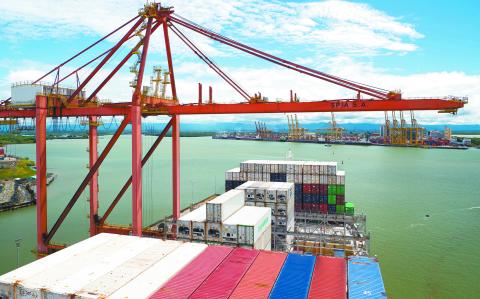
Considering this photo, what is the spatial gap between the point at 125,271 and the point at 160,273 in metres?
1.18

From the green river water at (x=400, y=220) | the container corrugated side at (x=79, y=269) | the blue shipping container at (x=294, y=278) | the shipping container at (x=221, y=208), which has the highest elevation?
the shipping container at (x=221, y=208)

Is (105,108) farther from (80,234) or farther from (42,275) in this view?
(80,234)

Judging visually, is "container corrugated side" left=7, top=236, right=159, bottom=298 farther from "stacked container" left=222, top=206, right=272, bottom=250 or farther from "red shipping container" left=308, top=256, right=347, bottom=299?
"red shipping container" left=308, top=256, right=347, bottom=299

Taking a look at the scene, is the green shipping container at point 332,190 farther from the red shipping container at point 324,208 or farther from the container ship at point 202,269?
the container ship at point 202,269

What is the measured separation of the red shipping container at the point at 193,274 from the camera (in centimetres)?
1045

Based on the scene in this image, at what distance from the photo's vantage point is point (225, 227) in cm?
1778

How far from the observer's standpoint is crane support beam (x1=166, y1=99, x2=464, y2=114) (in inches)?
721

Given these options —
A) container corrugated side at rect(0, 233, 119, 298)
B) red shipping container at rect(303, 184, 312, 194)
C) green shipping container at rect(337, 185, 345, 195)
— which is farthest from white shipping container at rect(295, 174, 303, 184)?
container corrugated side at rect(0, 233, 119, 298)

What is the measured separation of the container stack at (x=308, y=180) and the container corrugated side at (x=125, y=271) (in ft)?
61.5

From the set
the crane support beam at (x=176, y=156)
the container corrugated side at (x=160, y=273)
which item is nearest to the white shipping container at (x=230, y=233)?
the container corrugated side at (x=160, y=273)

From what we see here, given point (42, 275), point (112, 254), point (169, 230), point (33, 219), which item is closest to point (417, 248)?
point (169, 230)

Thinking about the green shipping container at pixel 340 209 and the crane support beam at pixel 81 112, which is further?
the green shipping container at pixel 340 209

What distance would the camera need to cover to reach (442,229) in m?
32.5

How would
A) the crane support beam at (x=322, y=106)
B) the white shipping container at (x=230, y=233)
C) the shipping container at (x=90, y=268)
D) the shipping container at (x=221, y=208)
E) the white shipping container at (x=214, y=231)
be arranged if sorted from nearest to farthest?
1. the shipping container at (x=90, y=268)
2. the white shipping container at (x=230, y=233)
3. the white shipping container at (x=214, y=231)
4. the shipping container at (x=221, y=208)
5. the crane support beam at (x=322, y=106)
